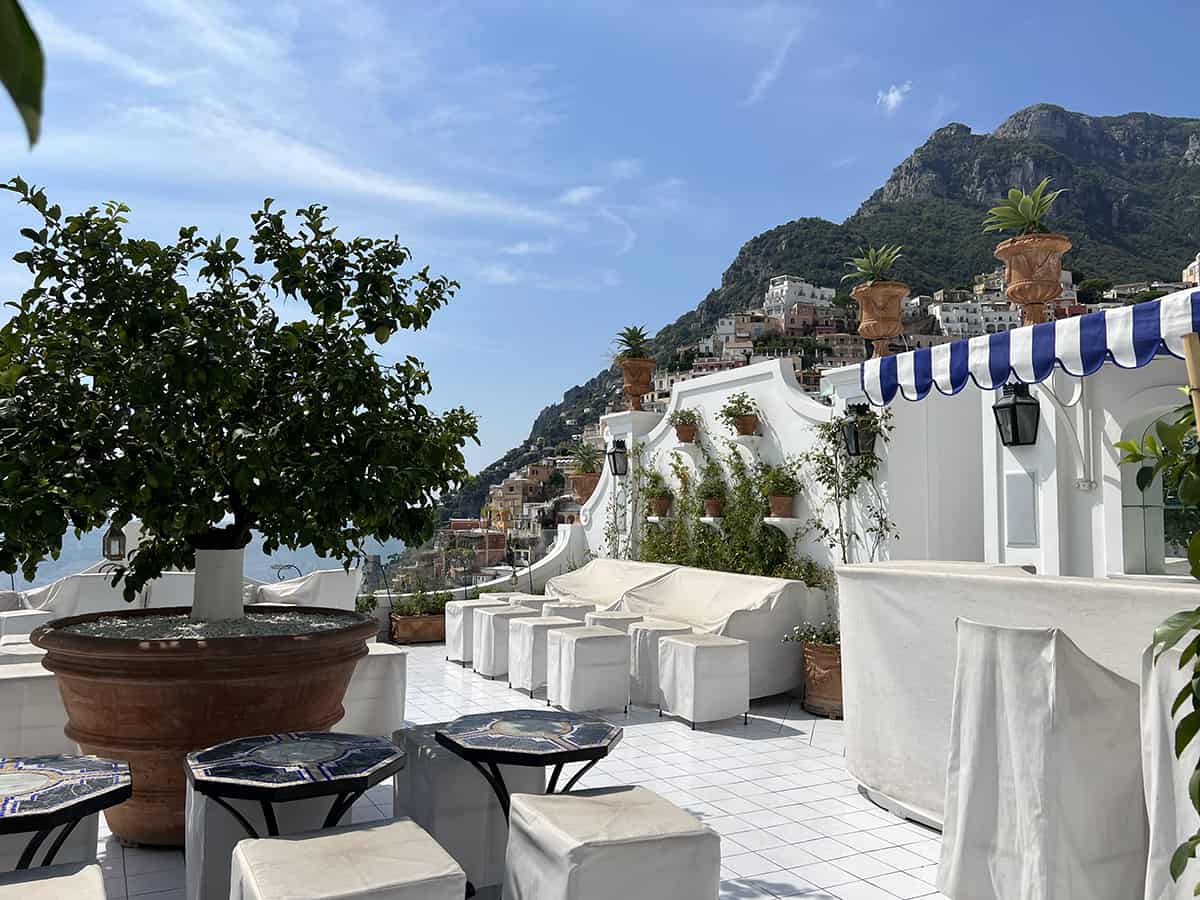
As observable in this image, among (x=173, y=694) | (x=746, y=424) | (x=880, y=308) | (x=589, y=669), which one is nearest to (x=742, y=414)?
(x=746, y=424)

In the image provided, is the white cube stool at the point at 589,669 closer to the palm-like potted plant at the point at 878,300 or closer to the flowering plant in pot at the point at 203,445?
the flowering plant in pot at the point at 203,445

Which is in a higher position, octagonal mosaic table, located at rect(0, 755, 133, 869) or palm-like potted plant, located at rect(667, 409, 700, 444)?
palm-like potted plant, located at rect(667, 409, 700, 444)

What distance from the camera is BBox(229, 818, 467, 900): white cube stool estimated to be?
232 centimetres

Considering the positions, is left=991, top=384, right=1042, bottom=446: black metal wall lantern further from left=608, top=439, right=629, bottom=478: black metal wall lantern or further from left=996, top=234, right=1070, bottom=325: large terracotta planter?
left=608, top=439, right=629, bottom=478: black metal wall lantern

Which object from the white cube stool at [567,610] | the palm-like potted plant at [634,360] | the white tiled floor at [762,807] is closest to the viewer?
the white tiled floor at [762,807]

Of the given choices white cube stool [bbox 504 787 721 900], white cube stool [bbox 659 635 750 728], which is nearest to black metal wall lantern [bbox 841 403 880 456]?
white cube stool [bbox 659 635 750 728]

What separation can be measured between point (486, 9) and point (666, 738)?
4.75 m

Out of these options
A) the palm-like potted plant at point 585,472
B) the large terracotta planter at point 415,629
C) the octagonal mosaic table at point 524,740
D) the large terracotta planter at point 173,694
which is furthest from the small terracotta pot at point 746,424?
the large terracotta planter at point 173,694

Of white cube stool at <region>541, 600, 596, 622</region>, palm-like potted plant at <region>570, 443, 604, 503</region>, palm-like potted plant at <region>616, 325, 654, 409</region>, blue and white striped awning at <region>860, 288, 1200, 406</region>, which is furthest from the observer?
palm-like potted plant at <region>570, 443, 604, 503</region>

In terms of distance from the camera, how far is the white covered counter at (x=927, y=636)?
10.9 ft

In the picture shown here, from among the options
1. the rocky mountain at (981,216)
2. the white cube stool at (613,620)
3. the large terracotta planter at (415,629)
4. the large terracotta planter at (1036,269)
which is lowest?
the large terracotta planter at (415,629)

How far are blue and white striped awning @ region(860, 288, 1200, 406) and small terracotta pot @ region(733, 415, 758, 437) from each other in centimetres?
274

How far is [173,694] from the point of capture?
3.59 meters

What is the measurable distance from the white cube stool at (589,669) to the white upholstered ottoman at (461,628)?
185 centimetres
